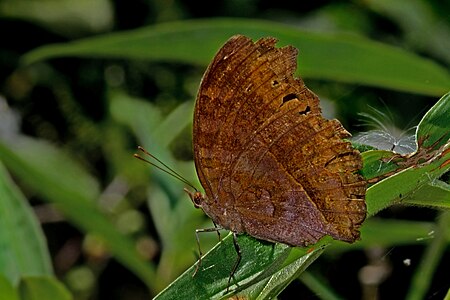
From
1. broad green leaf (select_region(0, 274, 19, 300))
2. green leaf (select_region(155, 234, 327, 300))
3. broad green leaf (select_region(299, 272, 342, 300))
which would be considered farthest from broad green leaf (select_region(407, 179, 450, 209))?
broad green leaf (select_region(0, 274, 19, 300))

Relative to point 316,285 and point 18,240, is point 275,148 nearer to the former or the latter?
point 316,285

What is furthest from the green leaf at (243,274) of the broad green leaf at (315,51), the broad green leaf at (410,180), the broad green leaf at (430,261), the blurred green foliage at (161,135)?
the broad green leaf at (315,51)

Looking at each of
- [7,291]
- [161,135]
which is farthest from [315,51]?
[7,291]

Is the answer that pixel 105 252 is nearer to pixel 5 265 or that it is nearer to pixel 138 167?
pixel 138 167

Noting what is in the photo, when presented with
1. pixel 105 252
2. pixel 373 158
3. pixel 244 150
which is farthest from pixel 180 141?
pixel 373 158

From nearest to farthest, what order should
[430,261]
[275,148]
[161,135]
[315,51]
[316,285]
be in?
[275,148] < [316,285] < [430,261] < [315,51] < [161,135]

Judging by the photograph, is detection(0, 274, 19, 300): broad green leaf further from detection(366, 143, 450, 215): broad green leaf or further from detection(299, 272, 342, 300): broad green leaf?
detection(366, 143, 450, 215): broad green leaf

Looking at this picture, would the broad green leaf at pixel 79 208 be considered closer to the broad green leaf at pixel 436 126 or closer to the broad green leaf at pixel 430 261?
the broad green leaf at pixel 430 261
